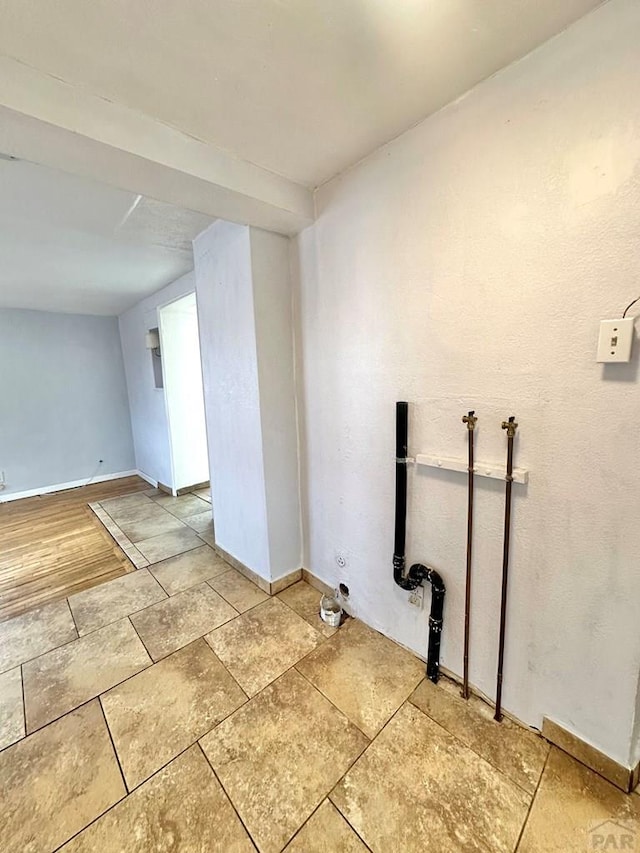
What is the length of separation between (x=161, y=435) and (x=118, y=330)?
1862 mm

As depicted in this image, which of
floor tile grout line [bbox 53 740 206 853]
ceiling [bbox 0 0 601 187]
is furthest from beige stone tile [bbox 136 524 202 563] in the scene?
ceiling [bbox 0 0 601 187]

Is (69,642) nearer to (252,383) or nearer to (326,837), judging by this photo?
(326,837)

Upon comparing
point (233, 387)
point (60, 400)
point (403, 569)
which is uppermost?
point (233, 387)

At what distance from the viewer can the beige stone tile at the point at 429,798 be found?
1.02 m

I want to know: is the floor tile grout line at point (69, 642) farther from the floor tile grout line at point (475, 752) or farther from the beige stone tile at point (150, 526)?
the floor tile grout line at point (475, 752)

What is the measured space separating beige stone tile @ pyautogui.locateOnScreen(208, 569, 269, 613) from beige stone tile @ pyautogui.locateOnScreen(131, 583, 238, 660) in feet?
0.15

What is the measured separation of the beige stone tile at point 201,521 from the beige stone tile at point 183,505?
0.08 m

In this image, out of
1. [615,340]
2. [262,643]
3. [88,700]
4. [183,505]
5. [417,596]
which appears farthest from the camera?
[183,505]

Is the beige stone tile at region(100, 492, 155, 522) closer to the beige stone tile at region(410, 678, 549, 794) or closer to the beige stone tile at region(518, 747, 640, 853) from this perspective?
the beige stone tile at region(410, 678, 549, 794)

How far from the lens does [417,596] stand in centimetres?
162

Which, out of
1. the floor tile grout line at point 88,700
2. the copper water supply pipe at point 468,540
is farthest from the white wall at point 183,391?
the copper water supply pipe at point 468,540

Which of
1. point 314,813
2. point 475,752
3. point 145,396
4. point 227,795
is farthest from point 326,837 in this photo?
point 145,396

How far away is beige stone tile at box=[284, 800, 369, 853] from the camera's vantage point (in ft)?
3.28

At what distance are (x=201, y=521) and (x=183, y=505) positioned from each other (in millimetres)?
587
